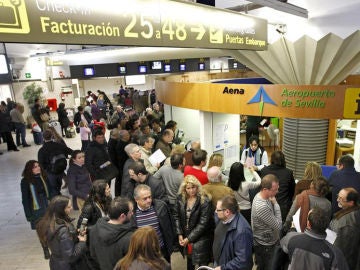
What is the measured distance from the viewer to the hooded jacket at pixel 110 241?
2.43m

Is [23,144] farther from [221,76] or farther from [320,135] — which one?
[221,76]

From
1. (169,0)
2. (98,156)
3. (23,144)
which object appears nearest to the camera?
(169,0)

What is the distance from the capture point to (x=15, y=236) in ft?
15.9

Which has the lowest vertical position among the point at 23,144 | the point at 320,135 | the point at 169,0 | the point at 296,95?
the point at 23,144

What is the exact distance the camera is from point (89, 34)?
2.28 metres

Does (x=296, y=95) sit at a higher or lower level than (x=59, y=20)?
lower

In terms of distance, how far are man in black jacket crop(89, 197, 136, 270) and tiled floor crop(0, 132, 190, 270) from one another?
1.64m

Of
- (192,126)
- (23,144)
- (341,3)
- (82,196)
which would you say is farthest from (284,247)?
(23,144)

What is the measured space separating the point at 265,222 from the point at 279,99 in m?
3.25

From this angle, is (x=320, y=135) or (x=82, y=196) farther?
(x=320, y=135)

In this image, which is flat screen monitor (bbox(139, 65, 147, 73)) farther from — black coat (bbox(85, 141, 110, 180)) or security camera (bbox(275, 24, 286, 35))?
black coat (bbox(85, 141, 110, 180))

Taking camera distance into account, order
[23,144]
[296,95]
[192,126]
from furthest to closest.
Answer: [23,144] < [192,126] < [296,95]

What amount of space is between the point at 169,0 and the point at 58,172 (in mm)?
3789

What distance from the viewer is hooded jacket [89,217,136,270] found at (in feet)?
7.98
